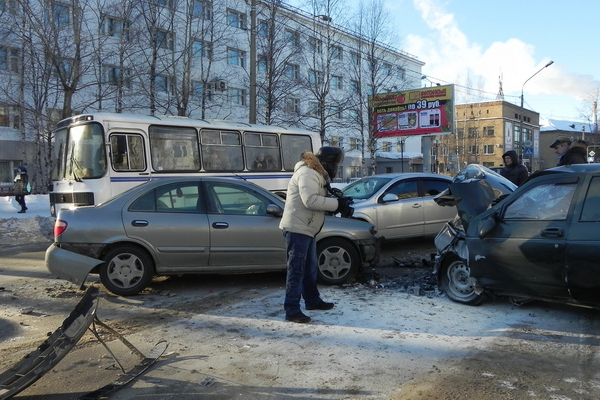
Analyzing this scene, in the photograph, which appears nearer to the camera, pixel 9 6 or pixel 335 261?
pixel 335 261

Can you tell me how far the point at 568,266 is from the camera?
4.32 m

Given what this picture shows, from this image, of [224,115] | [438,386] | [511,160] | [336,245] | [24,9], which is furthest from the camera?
[224,115]

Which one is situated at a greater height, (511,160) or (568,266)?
(511,160)

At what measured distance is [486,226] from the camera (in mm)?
4949

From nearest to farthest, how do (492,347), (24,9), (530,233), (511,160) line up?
(492,347), (530,233), (511,160), (24,9)

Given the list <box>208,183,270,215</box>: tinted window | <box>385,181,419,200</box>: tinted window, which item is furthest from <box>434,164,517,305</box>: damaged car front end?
<box>385,181,419,200</box>: tinted window

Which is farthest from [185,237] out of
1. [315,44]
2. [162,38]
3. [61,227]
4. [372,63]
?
[372,63]

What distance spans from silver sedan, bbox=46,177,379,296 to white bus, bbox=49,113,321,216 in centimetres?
468

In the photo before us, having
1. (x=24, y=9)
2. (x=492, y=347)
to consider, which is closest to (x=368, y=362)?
(x=492, y=347)

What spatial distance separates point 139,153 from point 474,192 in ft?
26.1

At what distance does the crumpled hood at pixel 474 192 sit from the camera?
214 inches

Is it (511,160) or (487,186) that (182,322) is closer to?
(487,186)

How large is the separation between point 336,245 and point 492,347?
2.61 metres

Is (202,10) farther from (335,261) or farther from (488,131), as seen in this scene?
(488,131)
